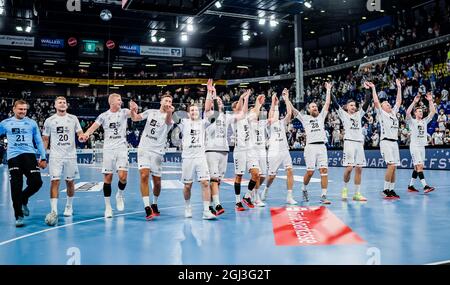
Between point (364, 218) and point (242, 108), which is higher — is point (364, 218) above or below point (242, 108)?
below

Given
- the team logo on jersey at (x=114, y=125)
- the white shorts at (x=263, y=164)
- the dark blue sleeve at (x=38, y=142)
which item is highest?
the team logo on jersey at (x=114, y=125)

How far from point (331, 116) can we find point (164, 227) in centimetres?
2064

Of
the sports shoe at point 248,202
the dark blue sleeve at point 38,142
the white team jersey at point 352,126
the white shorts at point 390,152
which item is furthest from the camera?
the white shorts at point 390,152

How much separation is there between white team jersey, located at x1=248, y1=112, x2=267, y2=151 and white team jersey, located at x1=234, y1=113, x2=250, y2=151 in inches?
5.2

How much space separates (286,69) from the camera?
39.1 m

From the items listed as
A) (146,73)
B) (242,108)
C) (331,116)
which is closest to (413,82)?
(331,116)

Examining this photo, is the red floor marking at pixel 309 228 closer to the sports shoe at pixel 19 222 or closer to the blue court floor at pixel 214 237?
the blue court floor at pixel 214 237

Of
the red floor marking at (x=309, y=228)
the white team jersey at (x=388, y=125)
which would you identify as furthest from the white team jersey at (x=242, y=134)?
the white team jersey at (x=388, y=125)

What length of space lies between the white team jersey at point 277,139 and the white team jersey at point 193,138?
2.19 metres

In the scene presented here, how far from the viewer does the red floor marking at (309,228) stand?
477 cm

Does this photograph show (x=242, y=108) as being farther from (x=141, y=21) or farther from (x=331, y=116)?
(x=141, y=21)

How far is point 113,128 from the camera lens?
698 cm

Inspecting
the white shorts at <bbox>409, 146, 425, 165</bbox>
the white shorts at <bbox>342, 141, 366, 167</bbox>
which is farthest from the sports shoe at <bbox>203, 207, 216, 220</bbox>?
the white shorts at <bbox>409, 146, 425, 165</bbox>

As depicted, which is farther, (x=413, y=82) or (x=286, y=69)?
(x=286, y=69)
